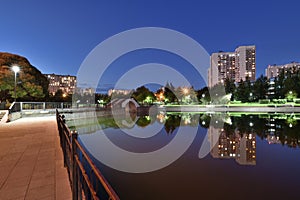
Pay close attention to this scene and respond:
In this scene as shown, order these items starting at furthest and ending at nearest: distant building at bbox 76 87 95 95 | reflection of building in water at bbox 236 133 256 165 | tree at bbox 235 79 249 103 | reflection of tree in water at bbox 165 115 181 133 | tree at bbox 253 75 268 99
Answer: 1. distant building at bbox 76 87 95 95
2. tree at bbox 235 79 249 103
3. tree at bbox 253 75 268 99
4. reflection of tree in water at bbox 165 115 181 133
5. reflection of building in water at bbox 236 133 256 165

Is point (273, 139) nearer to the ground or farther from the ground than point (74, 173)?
nearer to the ground

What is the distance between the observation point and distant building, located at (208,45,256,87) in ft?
286

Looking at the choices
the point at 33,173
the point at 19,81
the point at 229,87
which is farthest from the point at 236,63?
the point at 33,173

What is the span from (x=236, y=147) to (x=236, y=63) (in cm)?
9018

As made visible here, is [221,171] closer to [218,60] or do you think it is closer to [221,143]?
[221,143]

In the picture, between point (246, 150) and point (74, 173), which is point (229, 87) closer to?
point (246, 150)

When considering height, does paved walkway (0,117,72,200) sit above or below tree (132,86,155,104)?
below

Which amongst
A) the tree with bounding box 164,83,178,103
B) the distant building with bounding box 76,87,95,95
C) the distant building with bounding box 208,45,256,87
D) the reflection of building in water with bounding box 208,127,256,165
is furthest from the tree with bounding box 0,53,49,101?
the distant building with bounding box 208,45,256,87

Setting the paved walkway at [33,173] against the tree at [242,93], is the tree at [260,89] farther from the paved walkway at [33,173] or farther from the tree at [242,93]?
the paved walkway at [33,173]

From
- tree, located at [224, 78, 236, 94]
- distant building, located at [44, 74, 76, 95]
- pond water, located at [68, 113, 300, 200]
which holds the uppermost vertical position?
distant building, located at [44, 74, 76, 95]

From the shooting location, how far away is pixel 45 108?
18.5 metres

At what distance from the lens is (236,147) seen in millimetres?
8805

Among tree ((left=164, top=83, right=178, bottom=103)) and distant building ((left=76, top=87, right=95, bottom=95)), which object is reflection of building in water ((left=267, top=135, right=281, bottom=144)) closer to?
tree ((left=164, top=83, right=178, bottom=103))

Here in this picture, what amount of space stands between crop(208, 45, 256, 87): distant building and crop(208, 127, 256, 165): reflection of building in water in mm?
80833
